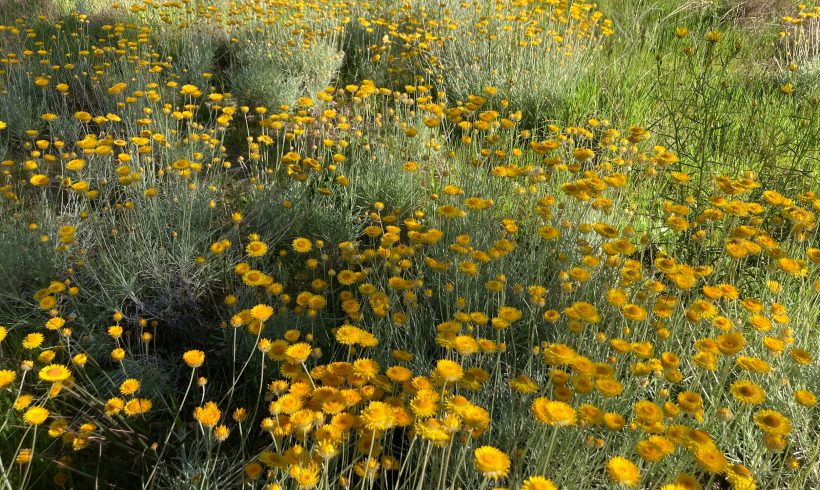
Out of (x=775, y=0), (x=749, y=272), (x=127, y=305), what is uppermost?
(x=775, y=0)

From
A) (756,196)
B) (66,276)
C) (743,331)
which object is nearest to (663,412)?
(743,331)

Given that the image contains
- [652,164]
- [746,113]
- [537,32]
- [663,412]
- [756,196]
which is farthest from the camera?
[537,32]

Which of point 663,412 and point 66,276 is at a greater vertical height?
point 663,412

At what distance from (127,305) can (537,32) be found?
3.89 metres

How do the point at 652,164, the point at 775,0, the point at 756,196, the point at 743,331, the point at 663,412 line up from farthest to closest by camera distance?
the point at 775,0 < the point at 756,196 < the point at 652,164 < the point at 743,331 < the point at 663,412

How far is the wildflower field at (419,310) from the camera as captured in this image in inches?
63.5

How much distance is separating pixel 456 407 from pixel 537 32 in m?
4.34

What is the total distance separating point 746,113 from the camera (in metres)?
4.18

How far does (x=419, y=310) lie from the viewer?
262cm

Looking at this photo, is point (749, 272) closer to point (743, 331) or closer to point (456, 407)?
point (743, 331)

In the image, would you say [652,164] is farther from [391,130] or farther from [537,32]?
[537,32]

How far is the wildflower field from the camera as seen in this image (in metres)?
1.61

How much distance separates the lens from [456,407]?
1.44 metres

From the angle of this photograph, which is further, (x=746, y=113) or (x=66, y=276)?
(x=746, y=113)
